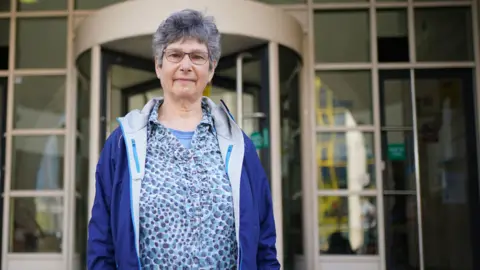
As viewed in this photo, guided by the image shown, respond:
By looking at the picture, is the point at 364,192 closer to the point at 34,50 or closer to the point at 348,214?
the point at 348,214

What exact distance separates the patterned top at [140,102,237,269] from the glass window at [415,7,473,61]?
6136mm

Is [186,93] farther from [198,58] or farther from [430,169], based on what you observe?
[430,169]

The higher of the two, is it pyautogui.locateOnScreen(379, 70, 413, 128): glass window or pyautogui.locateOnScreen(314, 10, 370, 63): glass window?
pyautogui.locateOnScreen(314, 10, 370, 63): glass window

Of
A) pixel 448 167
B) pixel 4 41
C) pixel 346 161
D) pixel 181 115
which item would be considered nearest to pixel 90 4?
pixel 4 41

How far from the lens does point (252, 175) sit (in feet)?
7.18

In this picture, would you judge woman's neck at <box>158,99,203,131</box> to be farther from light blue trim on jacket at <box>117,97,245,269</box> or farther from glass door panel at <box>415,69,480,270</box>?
glass door panel at <box>415,69,480,270</box>

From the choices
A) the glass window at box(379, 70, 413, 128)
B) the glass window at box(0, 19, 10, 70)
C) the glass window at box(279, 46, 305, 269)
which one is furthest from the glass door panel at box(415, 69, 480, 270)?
the glass window at box(0, 19, 10, 70)

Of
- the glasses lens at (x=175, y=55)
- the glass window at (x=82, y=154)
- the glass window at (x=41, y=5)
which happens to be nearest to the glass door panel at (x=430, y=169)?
the glass window at (x=82, y=154)

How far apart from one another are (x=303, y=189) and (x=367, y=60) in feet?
5.51

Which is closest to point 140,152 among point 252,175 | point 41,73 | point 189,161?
point 189,161

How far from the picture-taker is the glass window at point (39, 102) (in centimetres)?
781

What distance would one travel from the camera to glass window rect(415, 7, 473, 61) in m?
7.76

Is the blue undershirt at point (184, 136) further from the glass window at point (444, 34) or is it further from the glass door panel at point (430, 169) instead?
the glass window at point (444, 34)

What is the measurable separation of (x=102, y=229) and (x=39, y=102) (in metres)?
6.19
